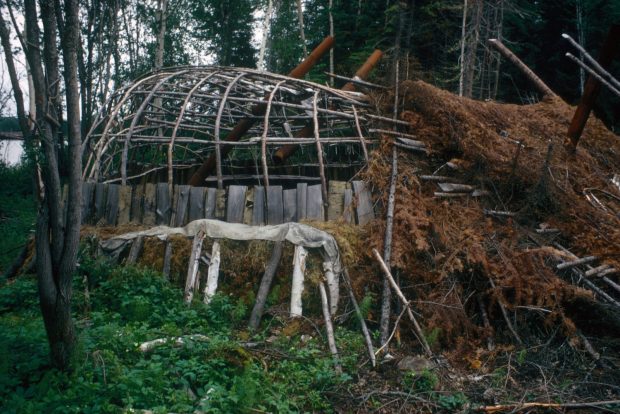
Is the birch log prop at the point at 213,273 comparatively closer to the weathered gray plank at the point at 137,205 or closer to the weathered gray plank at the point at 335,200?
the weathered gray plank at the point at 137,205

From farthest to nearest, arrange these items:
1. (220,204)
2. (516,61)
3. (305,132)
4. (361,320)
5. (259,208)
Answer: (305,132) → (516,61) → (220,204) → (259,208) → (361,320)

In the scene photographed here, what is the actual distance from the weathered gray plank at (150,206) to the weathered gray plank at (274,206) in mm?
1530

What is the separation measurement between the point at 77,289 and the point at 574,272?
541cm

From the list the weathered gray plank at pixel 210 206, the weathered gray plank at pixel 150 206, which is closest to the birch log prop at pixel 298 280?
the weathered gray plank at pixel 210 206

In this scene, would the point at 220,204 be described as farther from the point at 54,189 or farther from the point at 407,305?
the point at 54,189

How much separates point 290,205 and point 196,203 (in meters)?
1.20

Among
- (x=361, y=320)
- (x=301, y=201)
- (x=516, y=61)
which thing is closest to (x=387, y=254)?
(x=361, y=320)

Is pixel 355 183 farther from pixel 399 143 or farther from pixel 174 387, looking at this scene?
pixel 174 387

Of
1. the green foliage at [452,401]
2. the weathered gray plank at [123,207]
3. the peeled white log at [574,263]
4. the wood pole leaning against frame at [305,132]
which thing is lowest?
the green foliage at [452,401]

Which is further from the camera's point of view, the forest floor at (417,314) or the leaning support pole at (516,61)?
the leaning support pole at (516,61)

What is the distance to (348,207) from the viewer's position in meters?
5.85

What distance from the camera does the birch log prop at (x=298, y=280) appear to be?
5.04m

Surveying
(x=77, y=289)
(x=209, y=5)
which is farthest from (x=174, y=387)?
(x=209, y=5)

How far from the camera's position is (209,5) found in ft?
67.3
